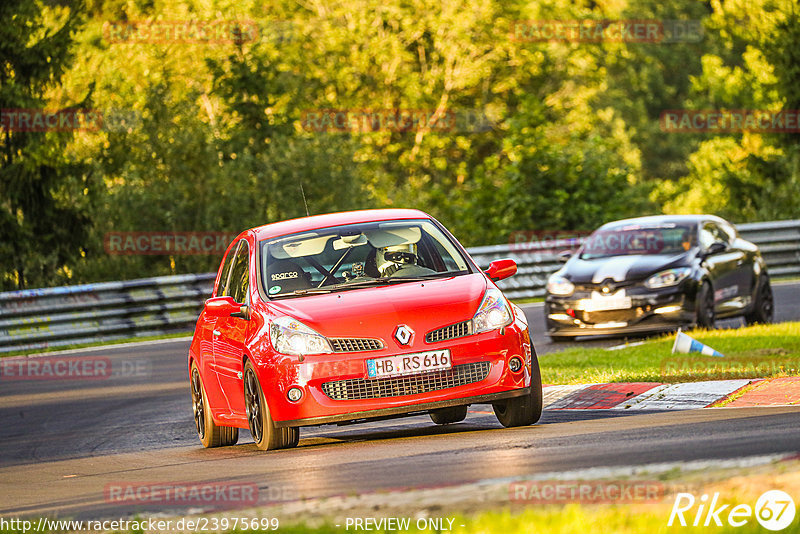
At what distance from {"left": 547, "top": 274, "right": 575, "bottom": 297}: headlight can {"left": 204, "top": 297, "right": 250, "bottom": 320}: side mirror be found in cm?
806

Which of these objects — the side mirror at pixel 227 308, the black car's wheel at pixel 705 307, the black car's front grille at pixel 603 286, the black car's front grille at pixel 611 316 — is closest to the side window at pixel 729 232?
the black car's wheel at pixel 705 307

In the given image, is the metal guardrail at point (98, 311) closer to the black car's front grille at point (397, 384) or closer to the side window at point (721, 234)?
the side window at point (721, 234)

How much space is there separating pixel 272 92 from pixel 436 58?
12.2 metres

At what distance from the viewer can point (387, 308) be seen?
31.8 feet

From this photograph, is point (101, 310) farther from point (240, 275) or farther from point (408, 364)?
point (408, 364)

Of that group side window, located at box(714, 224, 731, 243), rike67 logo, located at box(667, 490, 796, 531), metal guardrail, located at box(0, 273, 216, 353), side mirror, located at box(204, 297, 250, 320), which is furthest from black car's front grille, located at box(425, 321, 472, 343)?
metal guardrail, located at box(0, 273, 216, 353)

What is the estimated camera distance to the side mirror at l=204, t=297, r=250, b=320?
10508 mm

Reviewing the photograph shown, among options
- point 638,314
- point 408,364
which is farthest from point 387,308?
point 638,314

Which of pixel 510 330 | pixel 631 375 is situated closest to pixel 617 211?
pixel 631 375

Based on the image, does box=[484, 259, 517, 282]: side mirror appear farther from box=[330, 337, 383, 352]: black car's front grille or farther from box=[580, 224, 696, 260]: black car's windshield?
box=[580, 224, 696, 260]: black car's windshield

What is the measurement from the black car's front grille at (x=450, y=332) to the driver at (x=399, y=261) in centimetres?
92

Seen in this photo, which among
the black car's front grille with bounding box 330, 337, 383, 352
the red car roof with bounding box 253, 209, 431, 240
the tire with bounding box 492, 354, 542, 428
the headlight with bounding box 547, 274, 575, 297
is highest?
the red car roof with bounding box 253, 209, 431, 240

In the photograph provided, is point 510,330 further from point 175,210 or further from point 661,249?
point 175,210

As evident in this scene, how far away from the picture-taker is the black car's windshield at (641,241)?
1877 centimetres
